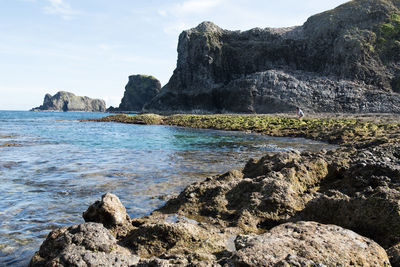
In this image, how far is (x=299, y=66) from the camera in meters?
95.1

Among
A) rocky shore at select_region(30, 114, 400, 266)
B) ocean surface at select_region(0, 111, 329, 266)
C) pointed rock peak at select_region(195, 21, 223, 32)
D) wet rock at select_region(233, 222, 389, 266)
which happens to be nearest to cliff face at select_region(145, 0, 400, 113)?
pointed rock peak at select_region(195, 21, 223, 32)

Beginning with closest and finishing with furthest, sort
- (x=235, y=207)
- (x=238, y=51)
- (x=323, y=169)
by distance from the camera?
1. (x=235, y=207)
2. (x=323, y=169)
3. (x=238, y=51)

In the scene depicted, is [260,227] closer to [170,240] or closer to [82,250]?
[170,240]

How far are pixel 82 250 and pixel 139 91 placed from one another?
7689 inches

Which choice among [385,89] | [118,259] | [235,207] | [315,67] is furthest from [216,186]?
[315,67]

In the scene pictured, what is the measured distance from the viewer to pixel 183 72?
111750 mm

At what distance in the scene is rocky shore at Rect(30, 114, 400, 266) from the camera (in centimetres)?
404

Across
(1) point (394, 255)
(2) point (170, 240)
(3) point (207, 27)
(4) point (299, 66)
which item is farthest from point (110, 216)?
(3) point (207, 27)

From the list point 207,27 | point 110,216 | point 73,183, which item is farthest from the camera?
point 207,27

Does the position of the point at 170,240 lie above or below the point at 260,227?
above

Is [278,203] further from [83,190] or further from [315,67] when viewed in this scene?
[315,67]

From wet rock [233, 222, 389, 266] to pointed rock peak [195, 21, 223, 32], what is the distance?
366ft

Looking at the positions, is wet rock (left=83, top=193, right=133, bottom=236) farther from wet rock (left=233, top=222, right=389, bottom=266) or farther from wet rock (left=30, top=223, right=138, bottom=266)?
wet rock (left=233, top=222, right=389, bottom=266)

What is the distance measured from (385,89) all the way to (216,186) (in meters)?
82.6
